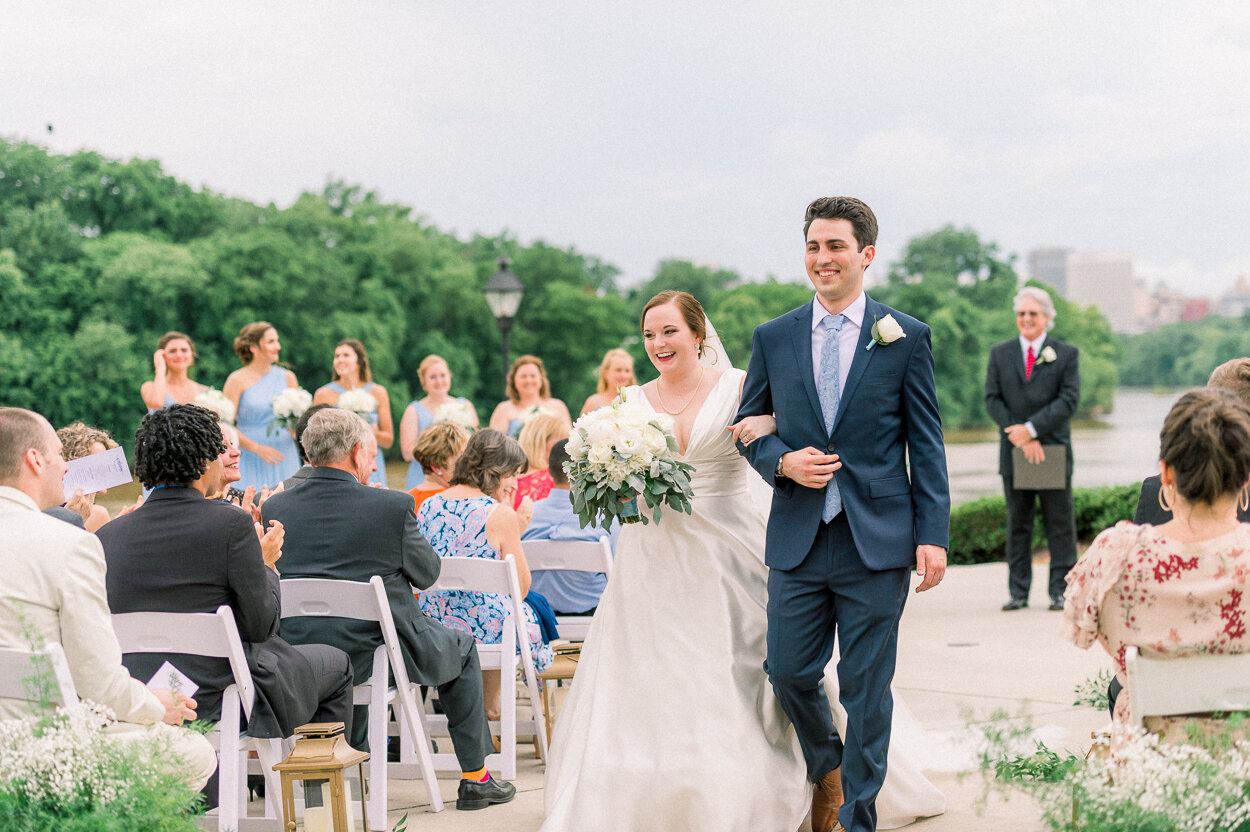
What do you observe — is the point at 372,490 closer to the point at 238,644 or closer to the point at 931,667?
the point at 238,644

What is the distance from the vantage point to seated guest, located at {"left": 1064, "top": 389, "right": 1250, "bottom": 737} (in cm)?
283

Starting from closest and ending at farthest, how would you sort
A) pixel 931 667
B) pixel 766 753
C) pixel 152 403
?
pixel 766 753 → pixel 931 667 → pixel 152 403

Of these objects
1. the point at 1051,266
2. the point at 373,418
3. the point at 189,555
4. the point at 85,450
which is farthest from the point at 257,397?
the point at 1051,266

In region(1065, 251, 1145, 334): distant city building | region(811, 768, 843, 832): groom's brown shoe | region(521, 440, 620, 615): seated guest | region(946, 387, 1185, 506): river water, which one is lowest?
region(946, 387, 1185, 506): river water

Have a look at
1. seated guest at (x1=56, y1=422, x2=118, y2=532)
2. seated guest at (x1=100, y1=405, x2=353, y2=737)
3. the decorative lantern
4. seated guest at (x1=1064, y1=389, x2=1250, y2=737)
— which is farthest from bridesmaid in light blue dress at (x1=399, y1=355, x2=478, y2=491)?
seated guest at (x1=1064, y1=389, x2=1250, y2=737)

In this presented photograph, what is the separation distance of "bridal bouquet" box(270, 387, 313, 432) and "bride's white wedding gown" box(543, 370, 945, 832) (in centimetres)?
497

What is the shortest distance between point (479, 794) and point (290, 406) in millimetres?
4941

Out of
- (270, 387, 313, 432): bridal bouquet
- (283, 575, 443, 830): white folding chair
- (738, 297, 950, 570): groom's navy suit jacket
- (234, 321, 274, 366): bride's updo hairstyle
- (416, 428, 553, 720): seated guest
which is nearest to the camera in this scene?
(738, 297, 950, 570): groom's navy suit jacket

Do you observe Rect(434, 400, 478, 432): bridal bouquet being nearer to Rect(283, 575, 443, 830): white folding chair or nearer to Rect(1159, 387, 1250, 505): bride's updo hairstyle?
Rect(283, 575, 443, 830): white folding chair

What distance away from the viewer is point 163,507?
4.03m

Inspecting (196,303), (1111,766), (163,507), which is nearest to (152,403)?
(163,507)

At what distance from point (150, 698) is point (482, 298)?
32.1 m

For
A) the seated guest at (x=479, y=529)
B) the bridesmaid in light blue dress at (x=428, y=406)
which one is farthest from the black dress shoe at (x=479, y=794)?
the bridesmaid in light blue dress at (x=428, y=406)

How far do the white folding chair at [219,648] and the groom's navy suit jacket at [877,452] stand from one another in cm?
175
